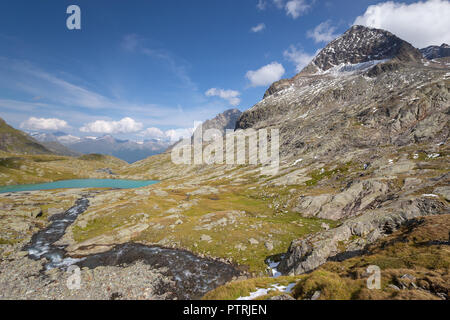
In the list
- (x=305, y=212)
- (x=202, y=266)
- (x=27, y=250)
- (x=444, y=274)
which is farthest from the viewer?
(x=305, y=212)

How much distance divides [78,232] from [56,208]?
3939cm

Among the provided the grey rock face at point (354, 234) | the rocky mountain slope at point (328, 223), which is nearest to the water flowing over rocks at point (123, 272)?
the rocky mountain slope at point (328, 223)

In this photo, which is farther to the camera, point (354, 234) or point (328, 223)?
point (328, 223)

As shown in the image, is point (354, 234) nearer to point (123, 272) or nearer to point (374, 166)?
point (123, 272)

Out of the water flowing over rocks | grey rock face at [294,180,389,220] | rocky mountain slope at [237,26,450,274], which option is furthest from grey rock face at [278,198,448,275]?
grey rock face at [294,180,389,220]

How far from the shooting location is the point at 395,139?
128125 millimetres

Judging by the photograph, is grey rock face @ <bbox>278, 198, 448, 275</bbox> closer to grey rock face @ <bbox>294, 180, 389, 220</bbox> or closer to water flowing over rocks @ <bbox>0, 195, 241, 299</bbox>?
water flowing over rocks @ <bbox>0, 195, 241, 299</bbox>

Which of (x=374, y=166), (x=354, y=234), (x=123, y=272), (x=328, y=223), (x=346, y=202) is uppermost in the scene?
(x=374, y=166)

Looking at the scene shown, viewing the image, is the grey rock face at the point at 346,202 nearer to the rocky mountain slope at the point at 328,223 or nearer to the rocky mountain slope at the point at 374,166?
the rocky mountain slope at the point at 374,166

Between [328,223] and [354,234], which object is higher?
[354,234]

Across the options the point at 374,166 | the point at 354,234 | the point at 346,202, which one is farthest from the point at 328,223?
the point at 374,166

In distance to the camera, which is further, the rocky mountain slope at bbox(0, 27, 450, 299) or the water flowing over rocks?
the water flowing over rocks
